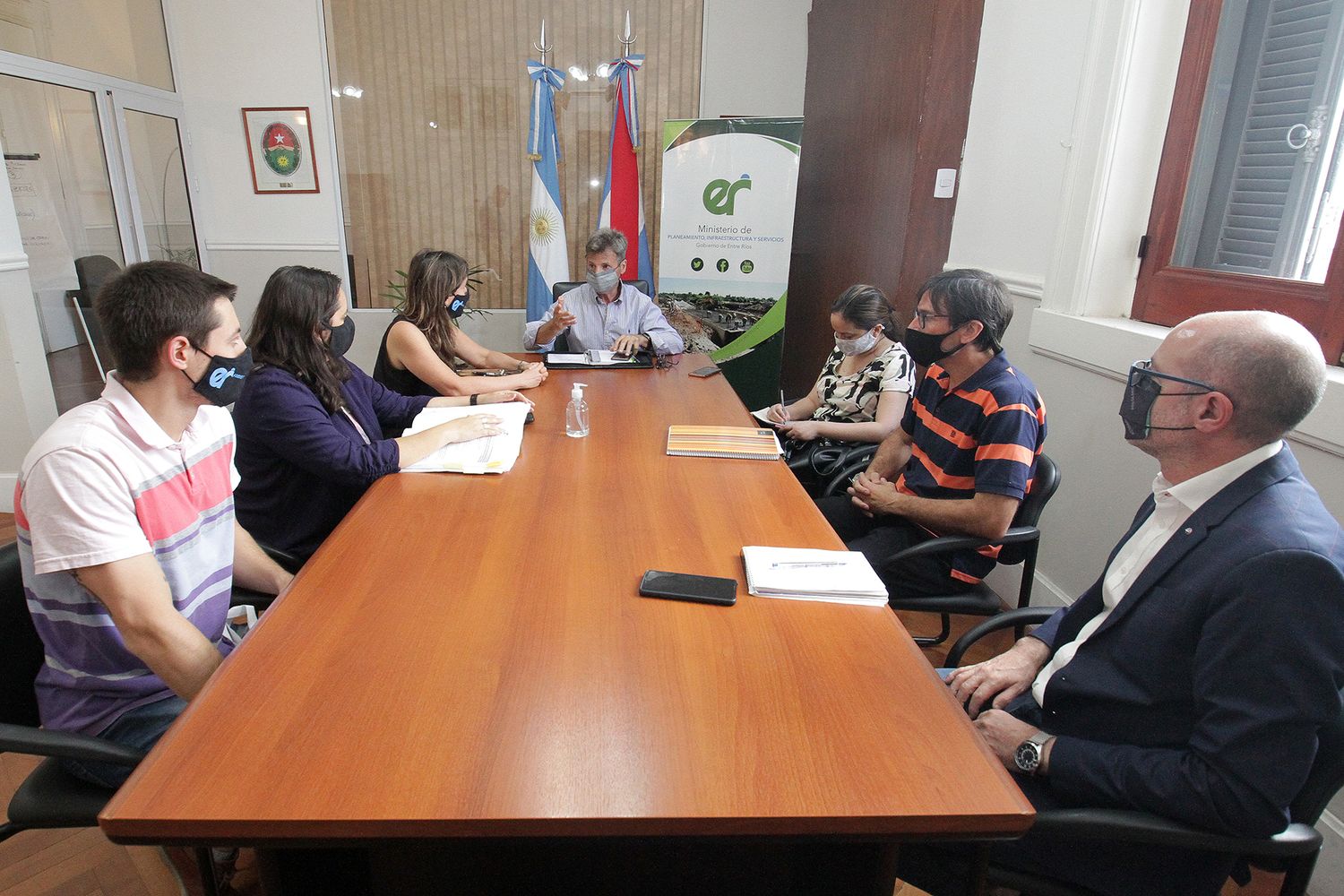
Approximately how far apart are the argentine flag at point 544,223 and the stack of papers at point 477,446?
8.50 ft

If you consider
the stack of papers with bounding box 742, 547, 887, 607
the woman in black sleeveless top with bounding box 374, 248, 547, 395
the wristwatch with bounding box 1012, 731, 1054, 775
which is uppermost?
the woman in black sleeveless top with bounding box 374, 248, 547, 395

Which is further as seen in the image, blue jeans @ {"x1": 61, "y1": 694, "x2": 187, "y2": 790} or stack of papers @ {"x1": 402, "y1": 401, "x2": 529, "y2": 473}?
stack of papers @ {"x1": 402, "y1": 401, "x2": 529, "y2": 473}

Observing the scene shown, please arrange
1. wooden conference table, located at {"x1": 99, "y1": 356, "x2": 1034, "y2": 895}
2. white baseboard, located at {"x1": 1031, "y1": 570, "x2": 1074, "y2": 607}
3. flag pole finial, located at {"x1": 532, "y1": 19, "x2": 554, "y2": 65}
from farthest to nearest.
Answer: flag pole finial, located at {"x1": 532, "y1": 19, "x2": 554, "y2": 65}
white baseboard, located at {"x1": 1031, "y1": 570, "x2": 1074, "y2": 607}
wooden conference table, located at {"x1": 99, "y1": 356, "x2": 1034, "y2": 895}

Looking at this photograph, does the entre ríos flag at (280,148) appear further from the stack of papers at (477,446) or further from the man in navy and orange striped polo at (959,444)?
the man in navy and orange striped polo at (959,444)

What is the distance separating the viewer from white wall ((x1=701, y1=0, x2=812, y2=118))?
15.8ft

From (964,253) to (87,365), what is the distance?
4.36 m

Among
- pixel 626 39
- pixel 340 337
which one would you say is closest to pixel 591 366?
pixel 340 337

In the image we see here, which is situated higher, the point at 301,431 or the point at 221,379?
the point at 221,379

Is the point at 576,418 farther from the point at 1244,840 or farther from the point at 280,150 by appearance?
the point at 280,150

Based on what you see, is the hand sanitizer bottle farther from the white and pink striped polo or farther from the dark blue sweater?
the white and pink striped polo

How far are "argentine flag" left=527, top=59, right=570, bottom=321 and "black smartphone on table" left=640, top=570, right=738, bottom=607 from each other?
388cm

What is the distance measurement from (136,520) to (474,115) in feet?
14.7

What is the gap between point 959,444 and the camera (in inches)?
75.2

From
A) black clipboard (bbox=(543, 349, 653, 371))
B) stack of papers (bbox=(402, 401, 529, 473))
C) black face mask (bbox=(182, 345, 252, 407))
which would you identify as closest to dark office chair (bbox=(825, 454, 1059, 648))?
stack of papers (bbox=(402, 401, 529, 473))
